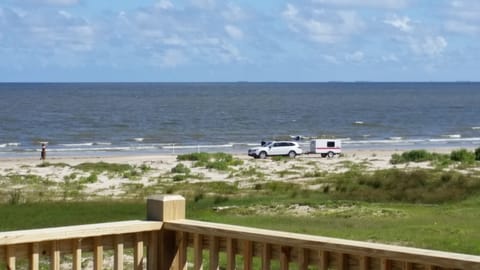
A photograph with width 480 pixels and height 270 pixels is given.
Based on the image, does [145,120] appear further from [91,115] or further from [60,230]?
[60,230]

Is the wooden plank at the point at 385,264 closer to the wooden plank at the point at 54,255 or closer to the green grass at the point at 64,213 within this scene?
the wooden plank at the point at 54,255

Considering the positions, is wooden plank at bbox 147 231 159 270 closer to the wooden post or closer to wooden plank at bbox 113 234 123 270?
the wooden post

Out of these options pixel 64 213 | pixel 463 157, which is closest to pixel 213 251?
pixel 64 213

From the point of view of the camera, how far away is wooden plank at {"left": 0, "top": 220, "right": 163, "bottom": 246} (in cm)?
500

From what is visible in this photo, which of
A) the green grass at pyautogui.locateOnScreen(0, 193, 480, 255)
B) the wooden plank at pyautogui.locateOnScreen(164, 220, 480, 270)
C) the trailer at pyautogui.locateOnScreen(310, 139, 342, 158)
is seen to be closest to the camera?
the wooden plank at pyautogui.locateOnScreen(164, 220, 480, 270)

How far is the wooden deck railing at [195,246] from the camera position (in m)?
4.67

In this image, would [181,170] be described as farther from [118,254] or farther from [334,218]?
[118,254]

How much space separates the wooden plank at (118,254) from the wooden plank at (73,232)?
0.05 meters

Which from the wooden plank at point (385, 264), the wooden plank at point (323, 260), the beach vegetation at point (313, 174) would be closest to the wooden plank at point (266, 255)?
the wooden plank at point (323, 260)

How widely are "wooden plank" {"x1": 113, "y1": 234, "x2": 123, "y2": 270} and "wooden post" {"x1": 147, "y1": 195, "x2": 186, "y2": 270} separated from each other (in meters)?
0.29

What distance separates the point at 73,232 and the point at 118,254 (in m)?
0.34

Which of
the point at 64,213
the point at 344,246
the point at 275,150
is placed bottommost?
the point at 64,213

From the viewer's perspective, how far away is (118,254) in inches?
212

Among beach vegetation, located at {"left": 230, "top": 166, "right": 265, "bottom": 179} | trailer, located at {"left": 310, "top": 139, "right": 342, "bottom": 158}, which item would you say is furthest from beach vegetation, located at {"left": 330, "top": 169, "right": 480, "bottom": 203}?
trailer, located at {"left": 310, "top": 139, "right": 342, "bottom": 158}
